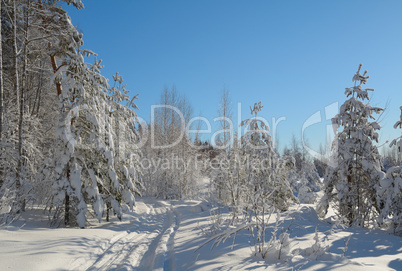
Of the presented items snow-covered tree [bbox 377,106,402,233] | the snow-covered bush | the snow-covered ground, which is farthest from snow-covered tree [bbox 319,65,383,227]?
the snow-covered bush

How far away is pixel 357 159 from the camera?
413 inches

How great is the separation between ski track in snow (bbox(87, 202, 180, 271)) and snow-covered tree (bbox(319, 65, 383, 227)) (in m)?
7.73

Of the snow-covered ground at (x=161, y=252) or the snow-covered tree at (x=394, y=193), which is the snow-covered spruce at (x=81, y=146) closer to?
the snow-covered ground at (x=161, y=252)

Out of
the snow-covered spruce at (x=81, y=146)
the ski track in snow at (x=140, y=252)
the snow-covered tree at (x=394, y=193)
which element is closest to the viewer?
the ski track in snow at (x=140, y=252)

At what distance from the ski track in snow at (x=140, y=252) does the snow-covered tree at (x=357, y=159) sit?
304 inches

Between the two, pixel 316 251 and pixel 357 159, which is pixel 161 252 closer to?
pixel 316 251

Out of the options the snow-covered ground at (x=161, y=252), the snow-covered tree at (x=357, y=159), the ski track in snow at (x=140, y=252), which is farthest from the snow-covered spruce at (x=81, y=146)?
the snow-covered tree at (x=357, y=159)

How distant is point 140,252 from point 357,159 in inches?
384

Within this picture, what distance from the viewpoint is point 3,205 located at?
253 inches

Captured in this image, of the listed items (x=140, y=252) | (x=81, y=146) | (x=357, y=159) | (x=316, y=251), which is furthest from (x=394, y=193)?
(x=81, y=146)

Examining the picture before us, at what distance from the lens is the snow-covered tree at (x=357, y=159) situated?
10.3 metres

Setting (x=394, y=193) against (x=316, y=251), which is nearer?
(x=316, y=251)

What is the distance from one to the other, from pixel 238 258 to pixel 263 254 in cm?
49

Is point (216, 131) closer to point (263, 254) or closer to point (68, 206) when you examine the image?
point (68, 206)
